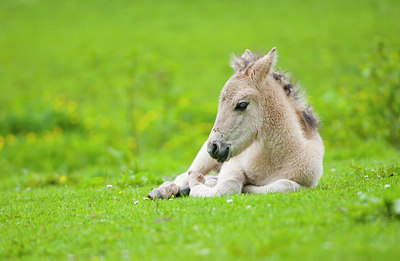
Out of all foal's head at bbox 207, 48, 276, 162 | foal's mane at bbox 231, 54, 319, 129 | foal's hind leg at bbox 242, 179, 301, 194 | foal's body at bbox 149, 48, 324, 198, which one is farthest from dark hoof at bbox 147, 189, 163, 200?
foal's mane at bbox 231, 54, 319, 129

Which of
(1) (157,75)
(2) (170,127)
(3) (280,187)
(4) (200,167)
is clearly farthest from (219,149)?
(2) (170,127)

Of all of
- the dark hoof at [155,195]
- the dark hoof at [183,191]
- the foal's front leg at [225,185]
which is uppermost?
the foal's front leg at [225,185]

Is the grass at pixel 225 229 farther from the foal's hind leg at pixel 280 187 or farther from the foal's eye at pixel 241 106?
the foal's eye at pixel 241 106

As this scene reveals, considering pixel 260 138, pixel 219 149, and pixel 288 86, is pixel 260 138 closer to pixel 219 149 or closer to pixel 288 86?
pixel 219 149

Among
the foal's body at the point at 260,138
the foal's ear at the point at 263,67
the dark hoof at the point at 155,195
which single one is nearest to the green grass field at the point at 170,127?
the dark hoof at the point at 155,195

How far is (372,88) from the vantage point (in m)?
14.2

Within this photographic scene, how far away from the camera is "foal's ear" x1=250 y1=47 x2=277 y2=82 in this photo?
7086 mm

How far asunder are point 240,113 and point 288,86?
1204 millimetres

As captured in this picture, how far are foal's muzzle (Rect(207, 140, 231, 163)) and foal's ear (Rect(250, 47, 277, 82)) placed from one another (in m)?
1.22

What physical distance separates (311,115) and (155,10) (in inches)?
1405

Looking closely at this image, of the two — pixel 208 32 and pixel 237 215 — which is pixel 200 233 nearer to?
pixel 237 215

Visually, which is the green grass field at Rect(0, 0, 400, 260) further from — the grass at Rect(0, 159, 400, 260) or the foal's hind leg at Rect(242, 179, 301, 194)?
the foal's hind leg at Rect(242, 179, 301, 194)

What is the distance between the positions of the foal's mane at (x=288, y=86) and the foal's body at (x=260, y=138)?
0.06ft

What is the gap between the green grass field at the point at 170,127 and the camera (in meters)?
4.80
